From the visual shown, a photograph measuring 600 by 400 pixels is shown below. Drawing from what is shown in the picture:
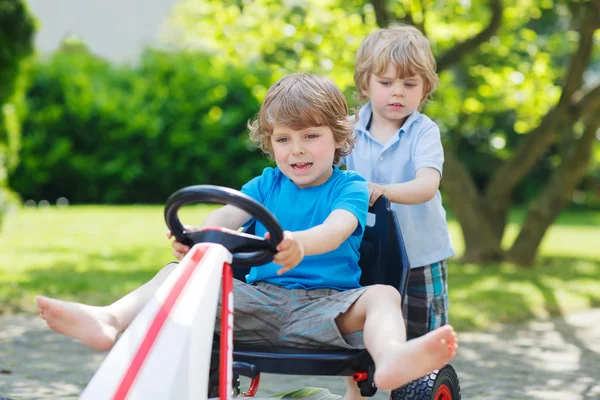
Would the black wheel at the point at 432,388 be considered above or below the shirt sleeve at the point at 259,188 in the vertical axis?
below

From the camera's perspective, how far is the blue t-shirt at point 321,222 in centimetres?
280

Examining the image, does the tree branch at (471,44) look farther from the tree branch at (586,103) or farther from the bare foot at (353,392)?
the bare foot at (353,392)

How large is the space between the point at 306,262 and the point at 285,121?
46cm

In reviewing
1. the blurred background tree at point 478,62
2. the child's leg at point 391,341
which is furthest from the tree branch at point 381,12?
the child's leg at point 391,341

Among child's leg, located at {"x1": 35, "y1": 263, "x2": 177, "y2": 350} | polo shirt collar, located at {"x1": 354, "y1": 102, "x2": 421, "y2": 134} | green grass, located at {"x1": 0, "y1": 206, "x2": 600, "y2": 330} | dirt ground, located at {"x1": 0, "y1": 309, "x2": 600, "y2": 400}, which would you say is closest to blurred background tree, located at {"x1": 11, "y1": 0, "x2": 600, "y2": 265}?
green grass, located at {"x1": 0, "y1": 206, "x2": 600, "y2": 330}

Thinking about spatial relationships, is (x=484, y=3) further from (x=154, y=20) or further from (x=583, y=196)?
(x=154, y=20)

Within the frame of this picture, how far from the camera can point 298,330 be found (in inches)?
105

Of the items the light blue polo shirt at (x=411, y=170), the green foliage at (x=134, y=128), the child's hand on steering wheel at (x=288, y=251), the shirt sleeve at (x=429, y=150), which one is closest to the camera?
the child's hand on steering wheel at (x=288, y=251)

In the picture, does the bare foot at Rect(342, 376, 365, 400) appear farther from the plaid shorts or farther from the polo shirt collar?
the polo shirt collar

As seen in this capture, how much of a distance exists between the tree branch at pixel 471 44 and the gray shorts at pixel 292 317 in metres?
5.48

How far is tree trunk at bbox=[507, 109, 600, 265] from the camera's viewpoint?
897cm

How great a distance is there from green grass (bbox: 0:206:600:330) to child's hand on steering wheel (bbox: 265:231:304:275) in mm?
3479

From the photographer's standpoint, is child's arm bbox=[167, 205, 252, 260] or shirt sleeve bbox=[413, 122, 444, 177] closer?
child's arm bbox=[167, 205, 252, 260]

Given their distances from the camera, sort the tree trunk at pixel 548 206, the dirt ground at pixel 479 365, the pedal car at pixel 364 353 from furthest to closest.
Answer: the tree trunk at pixel 548 206, the dirt ground at pixel 479 365, the pedal car at pixel 364 353
